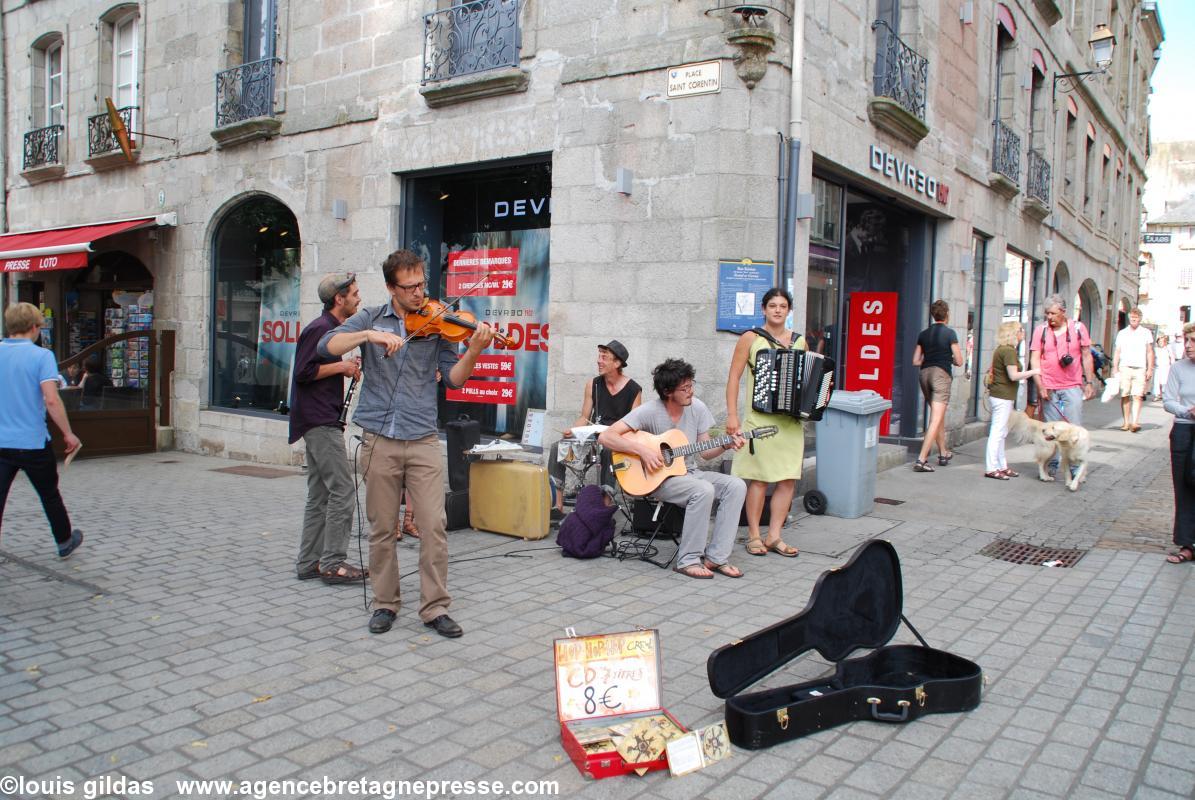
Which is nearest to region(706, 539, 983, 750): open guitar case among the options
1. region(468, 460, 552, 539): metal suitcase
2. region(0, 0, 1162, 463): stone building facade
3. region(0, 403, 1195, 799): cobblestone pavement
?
region(0, 403, 1195, 799): cobblestone pavement

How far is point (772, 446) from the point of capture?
20.2 feet

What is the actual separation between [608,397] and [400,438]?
2.78 metres

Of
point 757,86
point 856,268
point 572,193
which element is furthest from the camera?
point 856,268

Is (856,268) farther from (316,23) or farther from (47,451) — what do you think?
(47,451)

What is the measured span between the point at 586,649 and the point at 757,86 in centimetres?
556

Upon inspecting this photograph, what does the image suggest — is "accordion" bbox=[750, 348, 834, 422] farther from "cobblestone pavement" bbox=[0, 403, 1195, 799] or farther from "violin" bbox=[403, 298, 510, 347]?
"violin" bbox=[403, 298, 510, 347]

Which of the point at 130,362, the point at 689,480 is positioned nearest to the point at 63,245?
the point at 130,362

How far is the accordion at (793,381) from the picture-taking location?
19.4ft

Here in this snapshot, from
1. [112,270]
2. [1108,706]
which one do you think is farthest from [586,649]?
[112,270]

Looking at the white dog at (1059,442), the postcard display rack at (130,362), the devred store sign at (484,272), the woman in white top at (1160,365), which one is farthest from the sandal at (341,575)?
the woman in white top at (1160,365)

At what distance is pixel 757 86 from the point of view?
24.1 ft

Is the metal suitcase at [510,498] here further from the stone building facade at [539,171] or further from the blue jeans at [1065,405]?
the blue jeans at [1065,405]

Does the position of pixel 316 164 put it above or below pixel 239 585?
above

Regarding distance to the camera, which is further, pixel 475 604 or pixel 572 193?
pixel 572 193
